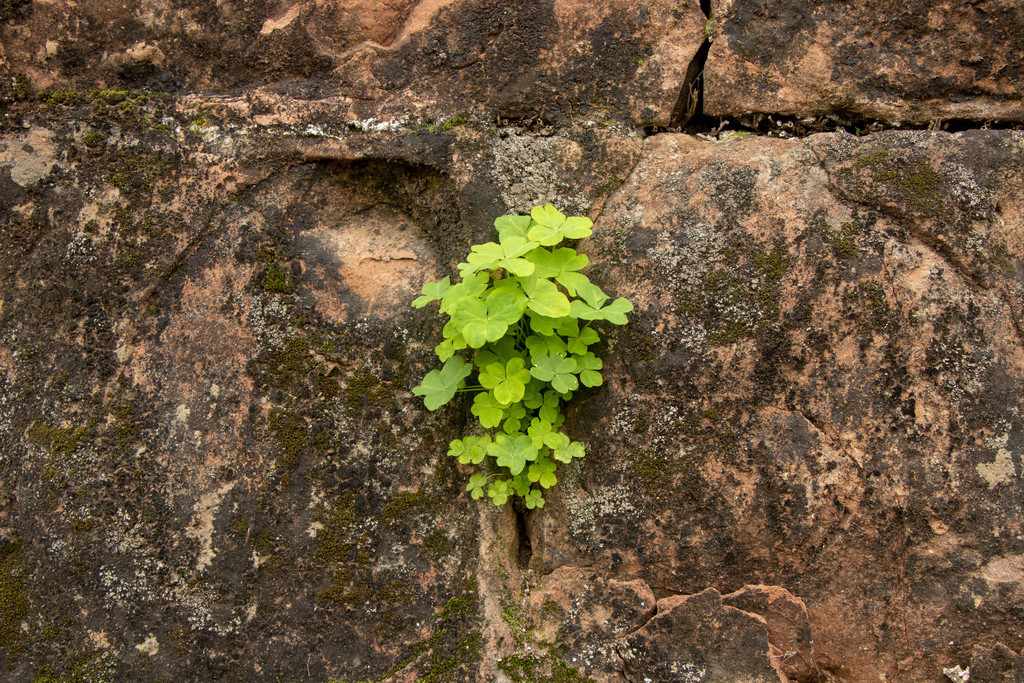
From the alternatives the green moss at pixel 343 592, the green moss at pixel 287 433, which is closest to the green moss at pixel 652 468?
the green moss at pixel 343 592

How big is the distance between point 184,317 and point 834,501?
6.96 ft

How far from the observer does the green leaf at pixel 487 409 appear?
1.99m

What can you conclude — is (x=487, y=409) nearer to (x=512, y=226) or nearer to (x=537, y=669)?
(x=512, y=226)

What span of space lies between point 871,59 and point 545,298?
1302 millimetres

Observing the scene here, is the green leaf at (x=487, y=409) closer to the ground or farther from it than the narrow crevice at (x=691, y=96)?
closer to the ground

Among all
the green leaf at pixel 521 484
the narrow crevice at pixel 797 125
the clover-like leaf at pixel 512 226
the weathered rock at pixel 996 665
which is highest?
the narrow crevice at pixel 797 125

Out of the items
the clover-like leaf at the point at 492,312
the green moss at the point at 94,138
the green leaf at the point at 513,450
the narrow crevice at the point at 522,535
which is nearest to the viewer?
the clover-like leaf at the point at 492,312

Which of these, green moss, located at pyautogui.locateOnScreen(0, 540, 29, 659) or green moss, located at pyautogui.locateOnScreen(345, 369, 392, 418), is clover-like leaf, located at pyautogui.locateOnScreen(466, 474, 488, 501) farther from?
green moss, located at pyautogui.locateOnScreen(0, 540, 29, 659)

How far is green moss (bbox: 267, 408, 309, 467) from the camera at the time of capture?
2.04 metres

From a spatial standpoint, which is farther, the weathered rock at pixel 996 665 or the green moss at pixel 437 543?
the green moss at pixel 437 543

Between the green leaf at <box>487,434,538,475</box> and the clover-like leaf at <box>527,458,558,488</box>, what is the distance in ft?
0.18

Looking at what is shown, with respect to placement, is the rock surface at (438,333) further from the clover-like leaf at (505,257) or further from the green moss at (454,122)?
the clover-like leaf at (505,257)

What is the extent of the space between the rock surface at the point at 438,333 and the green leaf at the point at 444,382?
13 cm

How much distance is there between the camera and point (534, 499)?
2.06m
